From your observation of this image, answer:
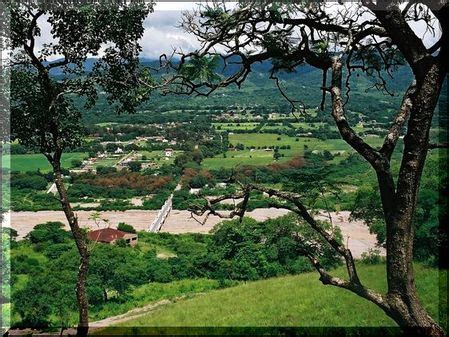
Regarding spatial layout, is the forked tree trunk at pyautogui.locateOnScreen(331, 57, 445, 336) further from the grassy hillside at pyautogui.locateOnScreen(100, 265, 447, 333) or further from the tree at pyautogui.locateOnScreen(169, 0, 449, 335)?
the grassy hillside at pyautogui.locateOnScreen(100, 265, 447, 333)

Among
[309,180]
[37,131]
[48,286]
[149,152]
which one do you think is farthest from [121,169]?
[37,131]

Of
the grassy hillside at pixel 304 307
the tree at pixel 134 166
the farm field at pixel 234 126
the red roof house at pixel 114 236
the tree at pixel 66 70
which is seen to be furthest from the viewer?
the farm field at pixel 234 126

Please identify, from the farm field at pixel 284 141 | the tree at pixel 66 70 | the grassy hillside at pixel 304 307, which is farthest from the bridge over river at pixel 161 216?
the tree at pixel 66 70

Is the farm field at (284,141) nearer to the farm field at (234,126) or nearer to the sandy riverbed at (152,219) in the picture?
the farm field at (234,126)

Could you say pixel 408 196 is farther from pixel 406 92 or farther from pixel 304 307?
pixel 304 307

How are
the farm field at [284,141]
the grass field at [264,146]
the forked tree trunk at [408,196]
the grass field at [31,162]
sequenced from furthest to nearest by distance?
1. the farm field at [284,141]
2. the grass field at [31,162]
3. the grass field at [264,146]
4. the forked tree trunk at [408,196]

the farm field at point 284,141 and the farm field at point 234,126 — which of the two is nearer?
the farm field at point 284,141

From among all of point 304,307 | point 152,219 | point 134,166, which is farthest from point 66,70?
point 134,166
